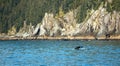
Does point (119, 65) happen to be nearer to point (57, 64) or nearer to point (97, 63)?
point (97, 63)

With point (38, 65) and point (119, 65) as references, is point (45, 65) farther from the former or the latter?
point (119, 65)

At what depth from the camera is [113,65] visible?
83250 mm

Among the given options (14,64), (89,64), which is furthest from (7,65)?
(89,64)

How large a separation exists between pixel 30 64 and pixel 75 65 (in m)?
9.16

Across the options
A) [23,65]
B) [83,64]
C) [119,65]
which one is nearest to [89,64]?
[83,64]

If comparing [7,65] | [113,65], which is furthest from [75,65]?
[7,65]

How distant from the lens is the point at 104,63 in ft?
286

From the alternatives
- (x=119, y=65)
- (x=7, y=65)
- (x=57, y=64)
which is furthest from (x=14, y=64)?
(x=119, y=65)

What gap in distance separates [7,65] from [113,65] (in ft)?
65.3

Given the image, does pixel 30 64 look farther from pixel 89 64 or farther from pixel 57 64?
pixel 89 64

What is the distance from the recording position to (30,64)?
88375 mm

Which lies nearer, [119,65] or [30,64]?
[119,65]

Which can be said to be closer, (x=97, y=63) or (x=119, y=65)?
(x=119, y=65)

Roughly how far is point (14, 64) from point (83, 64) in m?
13.4
